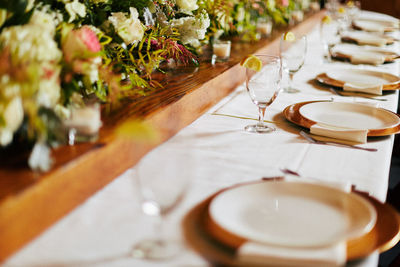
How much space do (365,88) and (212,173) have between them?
41.8 inches

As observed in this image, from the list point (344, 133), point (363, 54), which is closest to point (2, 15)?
point (344, 133)

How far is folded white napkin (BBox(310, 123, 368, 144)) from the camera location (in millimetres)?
1412

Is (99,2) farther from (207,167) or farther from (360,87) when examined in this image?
(360,87)

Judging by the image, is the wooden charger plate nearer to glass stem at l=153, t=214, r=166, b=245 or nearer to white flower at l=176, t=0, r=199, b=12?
glass stem at l=153, t=214, r=166, b=245

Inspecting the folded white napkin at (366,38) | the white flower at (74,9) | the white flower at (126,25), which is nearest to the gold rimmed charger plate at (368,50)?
the folded white napkin at (366,38)

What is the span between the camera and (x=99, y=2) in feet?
4.94

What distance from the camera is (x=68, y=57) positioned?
45.1 inches

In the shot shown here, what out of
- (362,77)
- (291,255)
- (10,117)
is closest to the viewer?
(291,255)

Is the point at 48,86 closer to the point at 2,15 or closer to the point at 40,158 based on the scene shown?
the point at 40,158

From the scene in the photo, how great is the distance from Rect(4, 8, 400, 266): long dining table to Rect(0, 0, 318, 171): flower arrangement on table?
0.16 metres

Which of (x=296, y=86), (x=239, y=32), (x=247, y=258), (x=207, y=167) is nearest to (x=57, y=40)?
(x=207, y=167)

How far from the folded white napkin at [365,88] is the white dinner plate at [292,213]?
3.54 feet

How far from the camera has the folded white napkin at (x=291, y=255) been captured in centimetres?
74

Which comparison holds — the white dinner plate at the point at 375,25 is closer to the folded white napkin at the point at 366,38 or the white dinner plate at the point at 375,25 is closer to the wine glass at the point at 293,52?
the folded white napkin at the point at 366,38
